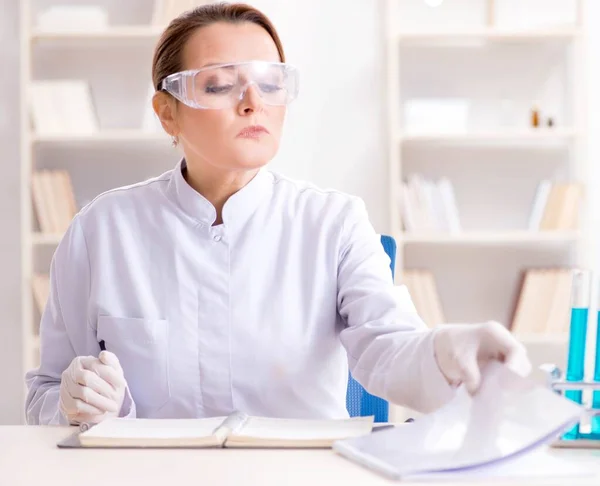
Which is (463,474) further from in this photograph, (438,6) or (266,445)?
(438,6)

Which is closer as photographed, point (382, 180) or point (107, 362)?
point (107, 362)

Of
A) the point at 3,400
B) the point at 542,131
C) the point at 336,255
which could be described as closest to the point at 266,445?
the point at 336,255

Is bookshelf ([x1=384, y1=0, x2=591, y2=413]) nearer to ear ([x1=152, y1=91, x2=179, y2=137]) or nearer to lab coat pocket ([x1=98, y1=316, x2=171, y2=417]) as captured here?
ear ([x1=152, y1=91, x2=179, y2=137])

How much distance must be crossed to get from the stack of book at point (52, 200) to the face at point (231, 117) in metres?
2.17

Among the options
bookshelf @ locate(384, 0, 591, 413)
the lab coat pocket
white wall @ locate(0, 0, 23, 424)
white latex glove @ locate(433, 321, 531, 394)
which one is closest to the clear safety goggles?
the lab coat pocket

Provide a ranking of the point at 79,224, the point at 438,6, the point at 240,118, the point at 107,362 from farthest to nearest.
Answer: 1. the point at 438,6
2. the point at 79,224
3. the point at 240,118
4. the point at 107,362

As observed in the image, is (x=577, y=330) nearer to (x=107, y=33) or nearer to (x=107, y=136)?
(x=107, y=136)

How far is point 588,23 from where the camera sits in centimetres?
394

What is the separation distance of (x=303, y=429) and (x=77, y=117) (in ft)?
9.23

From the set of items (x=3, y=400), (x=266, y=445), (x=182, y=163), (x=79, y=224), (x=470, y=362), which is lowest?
(x=3, y=400)

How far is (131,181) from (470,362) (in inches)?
122

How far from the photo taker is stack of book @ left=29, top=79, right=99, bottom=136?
372cm

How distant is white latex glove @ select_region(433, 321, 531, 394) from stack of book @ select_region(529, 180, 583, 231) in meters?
2.74

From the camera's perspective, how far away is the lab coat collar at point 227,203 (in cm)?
Answer: 165
